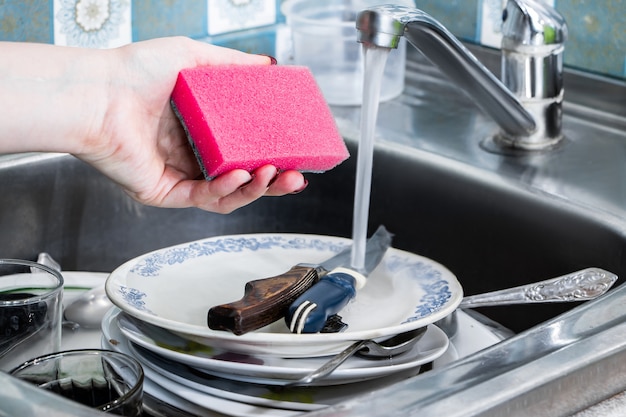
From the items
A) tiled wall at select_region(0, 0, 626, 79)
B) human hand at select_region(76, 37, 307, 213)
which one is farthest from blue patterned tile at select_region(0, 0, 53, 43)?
human hand at select_region(76, 37, 307, 213)

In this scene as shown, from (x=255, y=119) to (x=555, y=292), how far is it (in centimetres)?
26

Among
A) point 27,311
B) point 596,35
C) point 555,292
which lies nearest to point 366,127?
point 555,292

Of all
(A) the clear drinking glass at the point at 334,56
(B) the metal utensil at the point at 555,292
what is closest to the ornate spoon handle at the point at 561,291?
(B) the metal utensil at the point at 555,292

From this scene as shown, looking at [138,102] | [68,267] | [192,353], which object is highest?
[138,102]

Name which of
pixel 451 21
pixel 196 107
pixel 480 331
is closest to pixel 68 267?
pixel 196 107

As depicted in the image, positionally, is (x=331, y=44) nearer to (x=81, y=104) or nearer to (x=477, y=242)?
(x=477, y=242)

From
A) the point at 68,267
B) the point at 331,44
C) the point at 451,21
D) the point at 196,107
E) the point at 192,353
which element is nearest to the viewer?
the point at 192,353

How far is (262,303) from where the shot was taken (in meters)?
0.63

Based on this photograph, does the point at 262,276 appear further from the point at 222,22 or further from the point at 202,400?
the point at 222,22

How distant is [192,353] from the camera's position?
64cm

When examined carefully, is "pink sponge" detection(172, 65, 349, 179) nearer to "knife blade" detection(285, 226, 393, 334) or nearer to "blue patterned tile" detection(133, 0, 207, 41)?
"knife blade" detection(285, 226, 393, 334)

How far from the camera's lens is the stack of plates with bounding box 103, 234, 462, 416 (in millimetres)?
612

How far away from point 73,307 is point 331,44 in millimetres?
508

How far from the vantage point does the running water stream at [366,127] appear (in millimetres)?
799
